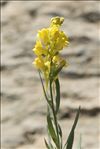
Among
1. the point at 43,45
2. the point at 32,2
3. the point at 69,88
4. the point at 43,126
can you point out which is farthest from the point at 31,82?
the point at 43,45

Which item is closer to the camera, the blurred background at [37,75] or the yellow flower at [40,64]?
the yellow flower at [40,64]

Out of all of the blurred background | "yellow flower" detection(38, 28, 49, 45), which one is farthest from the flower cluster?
the blurred background

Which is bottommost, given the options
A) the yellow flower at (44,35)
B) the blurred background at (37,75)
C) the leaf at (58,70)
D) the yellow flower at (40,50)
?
the blurred background at (37,75)

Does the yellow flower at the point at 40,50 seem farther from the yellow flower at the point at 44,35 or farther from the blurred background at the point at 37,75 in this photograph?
the blurred background at the point at 37,75

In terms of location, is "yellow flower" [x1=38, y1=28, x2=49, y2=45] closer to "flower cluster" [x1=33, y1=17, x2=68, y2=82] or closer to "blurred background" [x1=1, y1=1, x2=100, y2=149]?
"flower cluster" [x1=33, y1=17, x2=68, y2=82]

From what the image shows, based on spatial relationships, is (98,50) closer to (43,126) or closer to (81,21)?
(81,21)

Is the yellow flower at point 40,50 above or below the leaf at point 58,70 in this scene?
above

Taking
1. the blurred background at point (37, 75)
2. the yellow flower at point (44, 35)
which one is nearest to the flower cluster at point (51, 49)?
the yellow flower at point (44, 35)
